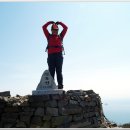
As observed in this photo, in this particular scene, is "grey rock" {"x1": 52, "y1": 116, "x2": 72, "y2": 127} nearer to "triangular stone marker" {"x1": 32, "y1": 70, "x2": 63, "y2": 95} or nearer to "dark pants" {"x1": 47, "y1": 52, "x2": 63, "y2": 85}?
"triangular stone marker" {"x1": 32, "y1": 70, "x2": 63, "y2": 95}

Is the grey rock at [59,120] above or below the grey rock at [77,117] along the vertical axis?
below

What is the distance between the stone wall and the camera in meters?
11.2

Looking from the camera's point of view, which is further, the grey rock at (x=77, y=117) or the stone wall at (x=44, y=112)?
the grey rock at (x=77, y=117)

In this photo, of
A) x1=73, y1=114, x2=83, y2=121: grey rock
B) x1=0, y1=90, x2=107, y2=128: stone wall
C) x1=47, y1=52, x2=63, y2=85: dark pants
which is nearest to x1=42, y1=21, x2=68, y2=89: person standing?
x1=47, y1=52, x2=63, y2=85: dark pants

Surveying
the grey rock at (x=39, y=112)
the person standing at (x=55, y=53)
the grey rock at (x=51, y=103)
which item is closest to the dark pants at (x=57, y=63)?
the person standing at (x=55, y=53)

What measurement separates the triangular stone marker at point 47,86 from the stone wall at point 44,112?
13cm

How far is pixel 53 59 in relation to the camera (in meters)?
11.9

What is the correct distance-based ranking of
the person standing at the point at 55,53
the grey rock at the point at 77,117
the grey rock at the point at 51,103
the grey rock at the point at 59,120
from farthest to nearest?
1. the person standing at the point at 55,53
2. the grey rock at the point at 77,117
3. the grey rock at the point at 51,103
4. the grey rock at the point at 59,120

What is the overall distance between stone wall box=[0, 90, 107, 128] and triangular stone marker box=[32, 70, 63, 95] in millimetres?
128

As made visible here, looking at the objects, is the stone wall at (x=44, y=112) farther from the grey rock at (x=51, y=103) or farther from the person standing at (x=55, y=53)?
the person standing at (x=55, y=53)

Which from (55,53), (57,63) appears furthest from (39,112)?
(55,53)

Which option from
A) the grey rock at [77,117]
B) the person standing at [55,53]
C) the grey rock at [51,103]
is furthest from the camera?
the person standing at [55,53]

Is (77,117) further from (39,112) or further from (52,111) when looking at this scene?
(39,112)

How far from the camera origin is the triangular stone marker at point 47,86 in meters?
11.3
